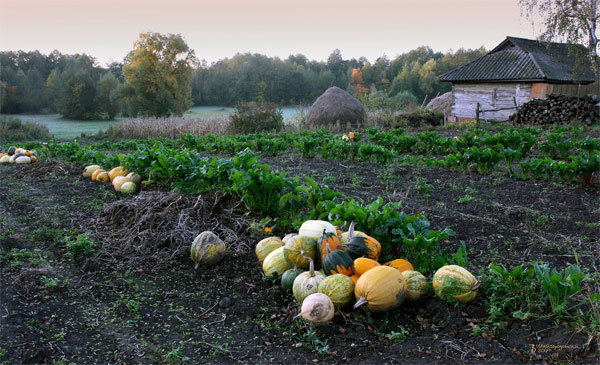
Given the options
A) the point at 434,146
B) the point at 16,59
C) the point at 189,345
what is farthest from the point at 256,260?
the point at 16,59

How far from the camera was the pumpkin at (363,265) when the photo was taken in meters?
3.32

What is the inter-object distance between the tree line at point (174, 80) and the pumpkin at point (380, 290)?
2127 centimetres

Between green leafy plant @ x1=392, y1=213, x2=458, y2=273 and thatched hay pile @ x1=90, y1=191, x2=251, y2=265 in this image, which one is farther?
thatched hay pile @ x1=90, y1=191, x2=251, y2=265

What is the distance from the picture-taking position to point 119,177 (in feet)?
23.7

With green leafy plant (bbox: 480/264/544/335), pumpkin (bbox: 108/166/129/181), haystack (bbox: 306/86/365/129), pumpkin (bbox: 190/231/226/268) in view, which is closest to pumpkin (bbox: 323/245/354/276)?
green leafy plant (bbox: 480/264/544/335)

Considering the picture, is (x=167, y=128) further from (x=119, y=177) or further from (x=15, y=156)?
(x=119, y=177)

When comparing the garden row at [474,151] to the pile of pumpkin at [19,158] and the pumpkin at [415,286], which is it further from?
the pumpkin at [415,286]

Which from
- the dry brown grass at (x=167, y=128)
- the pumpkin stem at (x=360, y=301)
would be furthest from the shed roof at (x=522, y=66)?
the pumpkin stem at (x=360, y=301)

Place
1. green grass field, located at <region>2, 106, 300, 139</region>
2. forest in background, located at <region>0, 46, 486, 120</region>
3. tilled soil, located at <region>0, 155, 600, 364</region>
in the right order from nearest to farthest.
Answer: tilled soil, located at <region>0, 155, 600, 364</region> < green grass field, located at <region>2, 106, 300, 139</region> < forest in background, located at <region>0, 46, 486, 120</region>

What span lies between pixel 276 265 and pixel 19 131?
2695cm

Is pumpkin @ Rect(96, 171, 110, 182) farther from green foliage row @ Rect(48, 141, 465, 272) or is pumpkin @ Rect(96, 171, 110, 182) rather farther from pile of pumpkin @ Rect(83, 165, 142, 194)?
green foliage row @ Rect(48, 141, 465, 272)

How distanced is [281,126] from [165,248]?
766 inches

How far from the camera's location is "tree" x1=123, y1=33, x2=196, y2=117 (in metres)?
40.3

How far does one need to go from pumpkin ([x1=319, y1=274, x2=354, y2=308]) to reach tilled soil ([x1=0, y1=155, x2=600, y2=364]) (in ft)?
0.37
